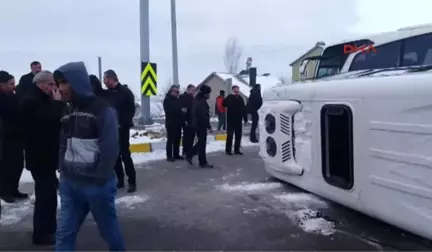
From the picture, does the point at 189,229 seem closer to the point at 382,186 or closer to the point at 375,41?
the point at 382,186

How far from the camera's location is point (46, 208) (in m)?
4.41

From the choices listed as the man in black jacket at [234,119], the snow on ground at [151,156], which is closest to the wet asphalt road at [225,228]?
A: the snow on ground at [151,156]

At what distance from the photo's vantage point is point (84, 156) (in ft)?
10.4

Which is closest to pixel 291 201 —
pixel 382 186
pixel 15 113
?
pixel 382 186

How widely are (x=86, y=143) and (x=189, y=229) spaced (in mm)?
1957

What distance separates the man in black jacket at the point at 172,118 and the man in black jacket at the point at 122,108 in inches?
107

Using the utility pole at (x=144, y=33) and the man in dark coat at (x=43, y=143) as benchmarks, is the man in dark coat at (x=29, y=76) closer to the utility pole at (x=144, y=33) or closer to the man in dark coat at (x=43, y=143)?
the man in dark coat at (x=43, y=143)

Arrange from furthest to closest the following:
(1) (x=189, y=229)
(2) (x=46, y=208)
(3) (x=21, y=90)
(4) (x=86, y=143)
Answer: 1. (3) (x=21, y=90)
2. (1) (x=189, y=229)
3. (2) (x=46, y=208)
4. (4) (x=86, y=143)

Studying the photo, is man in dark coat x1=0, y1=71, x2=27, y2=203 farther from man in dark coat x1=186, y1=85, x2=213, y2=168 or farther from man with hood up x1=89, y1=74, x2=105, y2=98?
man in dark coat x1=186, y1=85, x2=213, y2=168

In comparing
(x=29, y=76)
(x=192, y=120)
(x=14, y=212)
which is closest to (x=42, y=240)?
(x=14, y=212)

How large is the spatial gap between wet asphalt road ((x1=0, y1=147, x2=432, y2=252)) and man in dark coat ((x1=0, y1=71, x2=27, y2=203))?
105cm

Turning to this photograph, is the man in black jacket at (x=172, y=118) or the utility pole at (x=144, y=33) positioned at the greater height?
the utility pole at (x=144, y=33)

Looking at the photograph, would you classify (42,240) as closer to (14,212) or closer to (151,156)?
(14,212)

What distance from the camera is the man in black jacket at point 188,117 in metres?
9.12
